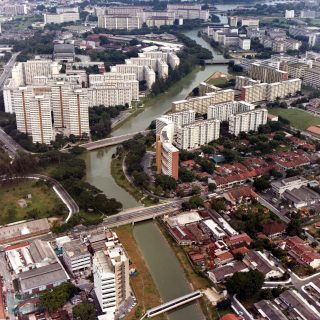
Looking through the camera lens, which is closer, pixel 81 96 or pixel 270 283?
pixel 270 283

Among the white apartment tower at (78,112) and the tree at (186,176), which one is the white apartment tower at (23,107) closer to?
the white apartment tower at (78,112)

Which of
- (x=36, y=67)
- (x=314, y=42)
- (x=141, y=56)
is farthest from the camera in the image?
(x=314, y=42)

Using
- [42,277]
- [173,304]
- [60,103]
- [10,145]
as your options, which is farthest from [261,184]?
[10,145]

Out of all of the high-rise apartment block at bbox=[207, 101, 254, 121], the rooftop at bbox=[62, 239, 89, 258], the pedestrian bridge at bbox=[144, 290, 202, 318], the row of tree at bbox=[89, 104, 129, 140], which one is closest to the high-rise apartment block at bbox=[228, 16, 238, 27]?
the row of tree at bbox=[89, 104, 129, 140]

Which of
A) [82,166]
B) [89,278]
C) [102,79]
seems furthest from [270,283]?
[102,79]

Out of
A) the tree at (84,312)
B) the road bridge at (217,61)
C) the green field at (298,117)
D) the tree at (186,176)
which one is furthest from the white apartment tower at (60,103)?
the road bridge at (217,61)

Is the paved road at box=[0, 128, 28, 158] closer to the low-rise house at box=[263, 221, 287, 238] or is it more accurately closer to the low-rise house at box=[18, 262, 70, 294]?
the low-rise house at box=[18, 262, 70, 294]

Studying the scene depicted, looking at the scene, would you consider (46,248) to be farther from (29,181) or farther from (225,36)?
(225,36)
